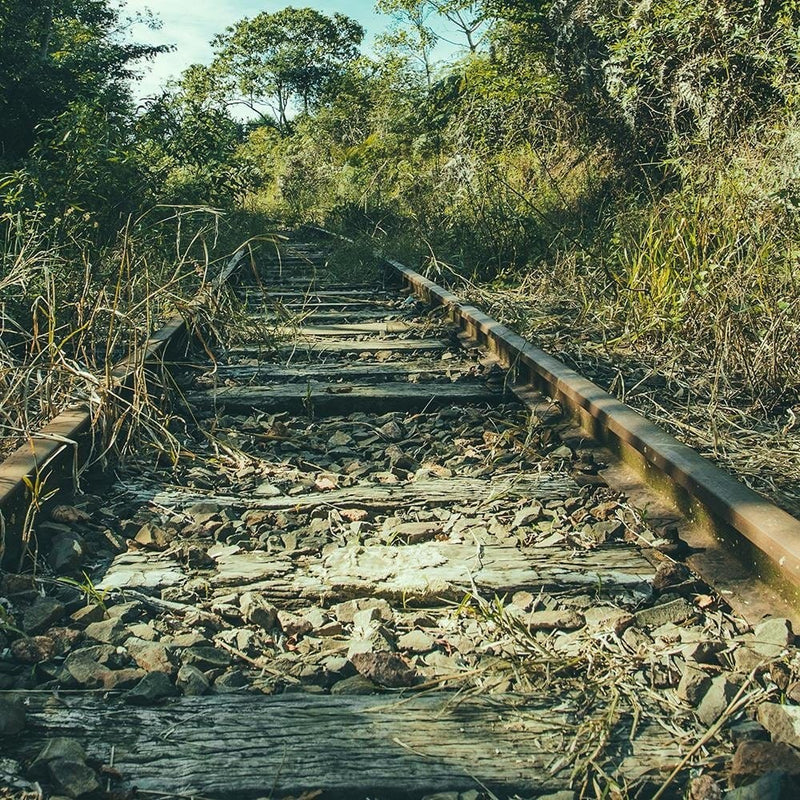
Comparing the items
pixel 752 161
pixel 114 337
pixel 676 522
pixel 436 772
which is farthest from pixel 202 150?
pixel 436 772

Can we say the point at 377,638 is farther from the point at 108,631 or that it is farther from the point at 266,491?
the point at 266,491

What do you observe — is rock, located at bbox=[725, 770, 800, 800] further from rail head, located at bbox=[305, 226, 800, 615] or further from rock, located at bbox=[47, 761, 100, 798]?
rock, located at bbox=[47, 761, 100, 798]

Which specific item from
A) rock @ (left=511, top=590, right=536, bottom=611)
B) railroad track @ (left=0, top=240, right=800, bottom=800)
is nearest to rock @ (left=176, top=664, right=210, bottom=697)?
railroad track @ (left=0, top=240, right=800, bottom=800)

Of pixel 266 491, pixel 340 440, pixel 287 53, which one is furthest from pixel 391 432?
pixel 287 53

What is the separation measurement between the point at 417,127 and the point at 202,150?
4673mm

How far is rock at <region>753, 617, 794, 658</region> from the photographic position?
6.16 feet

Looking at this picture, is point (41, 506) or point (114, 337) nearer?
point (41, 506)

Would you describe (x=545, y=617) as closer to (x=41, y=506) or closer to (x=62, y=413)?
(x=41, y=506)

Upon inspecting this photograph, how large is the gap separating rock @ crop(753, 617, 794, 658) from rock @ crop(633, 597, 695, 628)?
17cm

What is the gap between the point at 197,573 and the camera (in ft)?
7.72

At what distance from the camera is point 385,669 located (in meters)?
1.85

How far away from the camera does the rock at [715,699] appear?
169 cm

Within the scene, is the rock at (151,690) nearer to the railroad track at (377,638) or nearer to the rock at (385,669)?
the railroad track at (377,638)

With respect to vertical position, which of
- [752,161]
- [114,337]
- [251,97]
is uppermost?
[251,97]
